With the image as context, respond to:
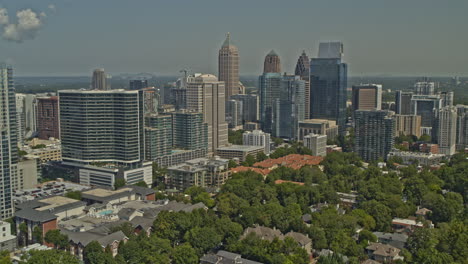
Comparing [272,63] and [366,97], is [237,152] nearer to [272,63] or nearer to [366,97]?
[366,97]

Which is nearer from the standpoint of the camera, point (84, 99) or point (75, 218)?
point (75, 218)

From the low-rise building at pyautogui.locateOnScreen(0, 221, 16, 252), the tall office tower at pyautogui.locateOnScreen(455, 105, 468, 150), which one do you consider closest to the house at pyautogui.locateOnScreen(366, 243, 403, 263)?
the low-rise building at pyautogui.locateOnScreen(0, 221, 16, 252)

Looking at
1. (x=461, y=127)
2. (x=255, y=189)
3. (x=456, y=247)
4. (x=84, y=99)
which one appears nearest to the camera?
(x=456, y=247)

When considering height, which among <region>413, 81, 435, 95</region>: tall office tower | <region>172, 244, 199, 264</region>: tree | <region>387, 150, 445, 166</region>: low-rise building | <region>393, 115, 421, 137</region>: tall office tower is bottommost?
<region>172, 244, 199, 264</region>: tree

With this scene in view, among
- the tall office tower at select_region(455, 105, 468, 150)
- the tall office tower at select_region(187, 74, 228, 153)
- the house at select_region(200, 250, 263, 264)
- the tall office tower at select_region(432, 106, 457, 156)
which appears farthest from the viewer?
the tall office tower at select_region(455, 105, 468, 150)

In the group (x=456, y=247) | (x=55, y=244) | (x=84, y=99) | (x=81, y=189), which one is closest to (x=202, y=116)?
(x=84, y=99)

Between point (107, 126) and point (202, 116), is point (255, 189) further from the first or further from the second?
point (202, 116)

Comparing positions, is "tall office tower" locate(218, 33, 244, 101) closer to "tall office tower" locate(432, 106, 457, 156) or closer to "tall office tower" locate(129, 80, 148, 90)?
"tall office tower" locate(129, 80, 148, 90)

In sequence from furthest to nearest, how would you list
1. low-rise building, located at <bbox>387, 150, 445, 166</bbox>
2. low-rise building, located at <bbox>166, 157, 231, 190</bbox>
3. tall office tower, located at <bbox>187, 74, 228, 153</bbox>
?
1. tall office tower, located at <bbox>187, 74, 228, 153</bbox>
2. low-rise building, located at <bbox>387, 150, 445, 166</bbox>
3. low-rise building, located at <bbox>166, 157, 231, 190</bbox>
